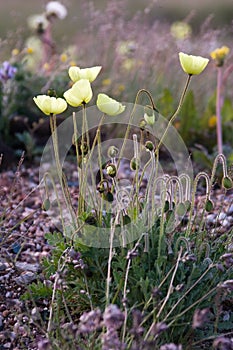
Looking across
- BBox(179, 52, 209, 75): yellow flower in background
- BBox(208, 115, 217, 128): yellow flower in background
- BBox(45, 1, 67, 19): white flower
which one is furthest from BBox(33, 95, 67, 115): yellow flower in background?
BBox(45, 1, 67, 19): white flower

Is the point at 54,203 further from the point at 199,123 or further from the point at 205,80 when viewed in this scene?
the point at 205,80

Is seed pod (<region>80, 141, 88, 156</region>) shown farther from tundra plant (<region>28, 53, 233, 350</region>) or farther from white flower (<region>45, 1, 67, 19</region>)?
white flower (<region>45, 1, 67, 19</region>)

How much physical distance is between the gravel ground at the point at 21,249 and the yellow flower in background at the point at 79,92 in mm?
451

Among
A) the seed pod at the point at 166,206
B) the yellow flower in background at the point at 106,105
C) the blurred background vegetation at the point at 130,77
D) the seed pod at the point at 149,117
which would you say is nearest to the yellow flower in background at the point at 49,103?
the yellow flower in background at the point at 106,105

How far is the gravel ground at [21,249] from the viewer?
2150 millimetres

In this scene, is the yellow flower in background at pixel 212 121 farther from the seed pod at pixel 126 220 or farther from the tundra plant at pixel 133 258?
the seed pod at pixel 126 220

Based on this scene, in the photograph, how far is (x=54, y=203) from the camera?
323 centimetres

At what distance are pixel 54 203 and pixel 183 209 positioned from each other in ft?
4.06

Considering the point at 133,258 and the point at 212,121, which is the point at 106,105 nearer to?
the point at 133,258

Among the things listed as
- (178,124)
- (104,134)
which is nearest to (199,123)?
(178,124)

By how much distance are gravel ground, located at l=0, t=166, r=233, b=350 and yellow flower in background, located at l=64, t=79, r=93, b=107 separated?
17.8 inches

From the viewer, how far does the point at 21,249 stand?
2.49 m

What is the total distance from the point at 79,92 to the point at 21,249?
2.60ft

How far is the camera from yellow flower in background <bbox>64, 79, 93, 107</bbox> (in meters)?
1.99
